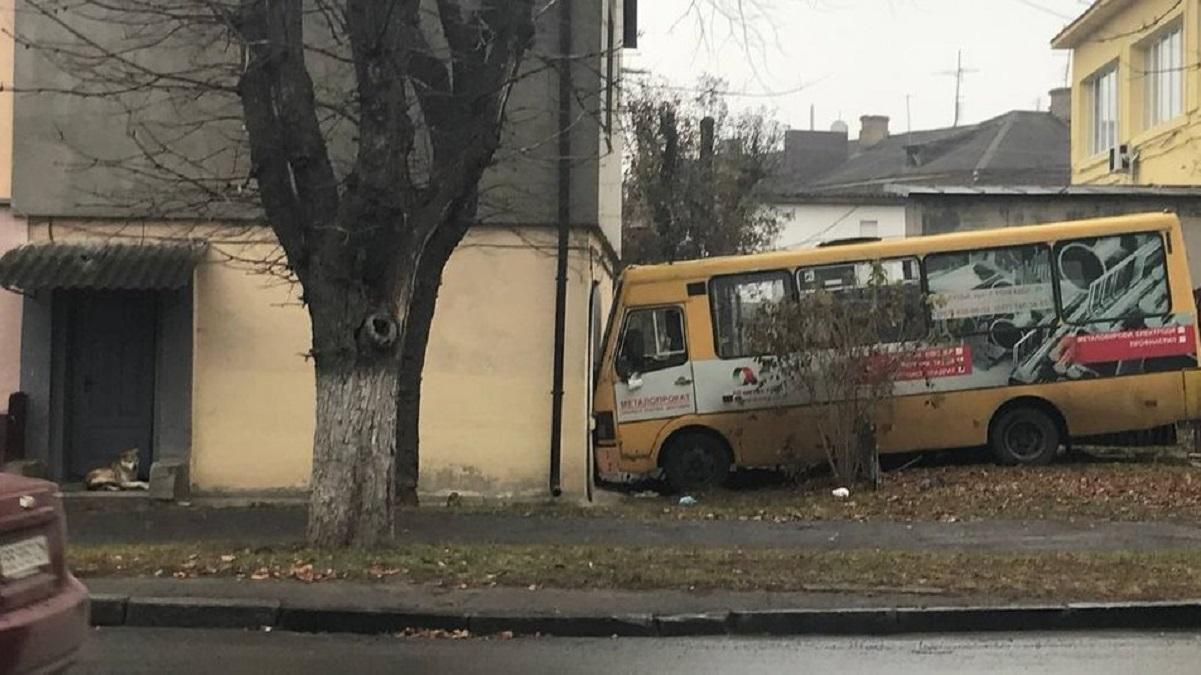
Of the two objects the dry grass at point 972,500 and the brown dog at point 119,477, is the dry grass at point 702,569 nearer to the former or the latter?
the dry grass at point 972,500

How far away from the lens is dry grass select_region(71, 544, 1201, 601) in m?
9.16

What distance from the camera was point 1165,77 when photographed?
2650cm

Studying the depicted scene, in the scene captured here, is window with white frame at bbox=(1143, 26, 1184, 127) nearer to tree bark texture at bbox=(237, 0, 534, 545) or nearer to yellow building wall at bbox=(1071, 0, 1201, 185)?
yellow building wall at bbox=(1071, 0, 1201, 185)

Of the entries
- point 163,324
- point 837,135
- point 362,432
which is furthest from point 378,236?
point 837,135

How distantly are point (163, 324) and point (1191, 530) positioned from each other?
442 inches

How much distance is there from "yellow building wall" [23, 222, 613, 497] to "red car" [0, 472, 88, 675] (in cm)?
965

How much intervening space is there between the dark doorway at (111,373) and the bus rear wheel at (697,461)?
626cm

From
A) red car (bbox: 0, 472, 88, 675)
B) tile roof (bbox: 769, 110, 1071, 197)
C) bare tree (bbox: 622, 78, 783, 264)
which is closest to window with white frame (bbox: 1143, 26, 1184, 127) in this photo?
bare tree (bbox: 622, 78, 783, 264)

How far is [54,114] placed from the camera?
15328mm

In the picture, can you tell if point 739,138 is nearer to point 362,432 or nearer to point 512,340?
point 512,340

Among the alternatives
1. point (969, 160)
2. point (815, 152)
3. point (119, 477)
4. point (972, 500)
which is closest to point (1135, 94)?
point (972, 500)

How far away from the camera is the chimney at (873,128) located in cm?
6412

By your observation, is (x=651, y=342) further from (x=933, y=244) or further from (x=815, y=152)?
(x=815, y=152)

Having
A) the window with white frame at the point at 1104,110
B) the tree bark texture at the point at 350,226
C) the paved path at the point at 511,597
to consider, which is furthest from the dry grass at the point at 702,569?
the window with white frame at the point at 1104,110
